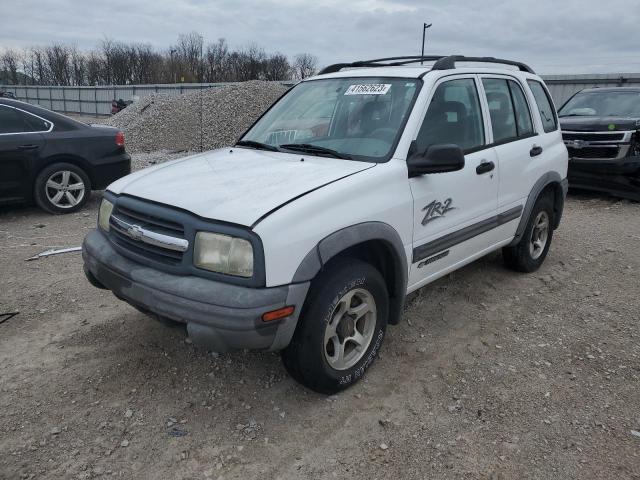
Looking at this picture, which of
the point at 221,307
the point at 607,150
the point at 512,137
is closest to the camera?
the point at 221,307

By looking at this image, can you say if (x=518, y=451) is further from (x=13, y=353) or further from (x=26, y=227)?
(x=26, y=227)

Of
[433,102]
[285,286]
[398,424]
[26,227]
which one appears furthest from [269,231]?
[26,227]

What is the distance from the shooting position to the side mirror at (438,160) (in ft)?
10.6

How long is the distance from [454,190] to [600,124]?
637 cm

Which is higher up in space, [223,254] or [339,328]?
[223,254]

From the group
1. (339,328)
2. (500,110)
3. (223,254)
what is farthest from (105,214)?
(500,110)

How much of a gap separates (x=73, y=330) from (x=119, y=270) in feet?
4.26

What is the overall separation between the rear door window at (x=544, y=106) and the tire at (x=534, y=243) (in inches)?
27.2

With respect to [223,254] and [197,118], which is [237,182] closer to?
[223,254]

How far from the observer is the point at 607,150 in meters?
8.63

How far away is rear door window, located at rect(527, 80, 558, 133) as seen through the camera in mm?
5008

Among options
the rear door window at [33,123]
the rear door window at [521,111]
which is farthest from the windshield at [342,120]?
the rear door window at [33,123]

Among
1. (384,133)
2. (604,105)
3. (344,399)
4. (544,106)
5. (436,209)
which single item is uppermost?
(604,105)

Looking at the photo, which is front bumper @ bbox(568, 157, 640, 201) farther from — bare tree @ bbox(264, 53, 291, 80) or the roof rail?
bare tree @ bbox(264, 53, 291, 80)
